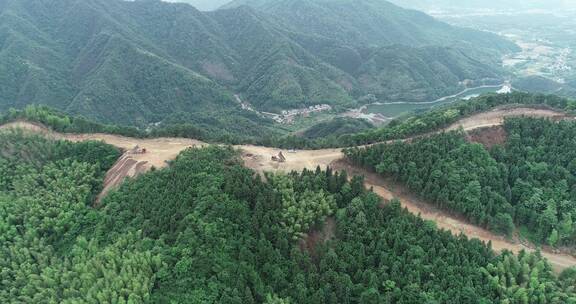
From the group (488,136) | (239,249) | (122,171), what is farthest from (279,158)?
(488,136)

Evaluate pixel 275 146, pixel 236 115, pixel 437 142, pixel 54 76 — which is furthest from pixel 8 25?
pixel 437 142

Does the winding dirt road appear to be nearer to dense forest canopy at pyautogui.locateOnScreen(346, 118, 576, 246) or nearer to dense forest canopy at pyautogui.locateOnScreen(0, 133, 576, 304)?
dense forest canopy at pyautogui.locateOnScreen(346, 118, 576, 246)

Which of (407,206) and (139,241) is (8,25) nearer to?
(139,241)

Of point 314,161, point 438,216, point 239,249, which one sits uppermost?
point 314,161

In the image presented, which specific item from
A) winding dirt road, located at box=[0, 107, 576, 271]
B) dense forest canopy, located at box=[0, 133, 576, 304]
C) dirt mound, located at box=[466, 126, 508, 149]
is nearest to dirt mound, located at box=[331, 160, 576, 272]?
winding dirt road, located at box=[0, 107, 576, 271]

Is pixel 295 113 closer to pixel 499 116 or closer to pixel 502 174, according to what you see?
pixel 499 116

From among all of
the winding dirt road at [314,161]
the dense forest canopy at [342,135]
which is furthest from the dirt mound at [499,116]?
the dense forest canopy at [342,135]
